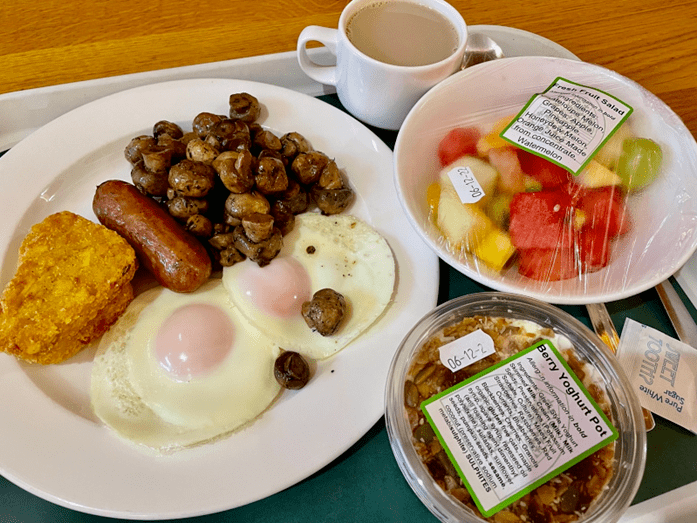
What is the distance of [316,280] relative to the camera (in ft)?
4.00

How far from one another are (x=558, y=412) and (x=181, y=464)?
754mm

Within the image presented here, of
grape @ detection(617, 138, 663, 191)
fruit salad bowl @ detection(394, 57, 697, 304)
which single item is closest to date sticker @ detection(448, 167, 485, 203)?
fruit salad bowl @ detection(394, 57, 697, 304)

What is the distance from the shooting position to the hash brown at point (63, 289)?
1.00m

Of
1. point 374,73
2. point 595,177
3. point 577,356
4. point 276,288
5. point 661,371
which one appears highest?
point 374,73

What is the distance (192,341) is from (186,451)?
247mm

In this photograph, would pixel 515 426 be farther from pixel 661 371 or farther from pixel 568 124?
pixel 568 124

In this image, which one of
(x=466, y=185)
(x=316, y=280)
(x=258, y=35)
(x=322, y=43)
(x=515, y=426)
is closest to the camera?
(x=515, y=426)

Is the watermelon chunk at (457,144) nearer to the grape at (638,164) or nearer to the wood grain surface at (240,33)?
the grape at (638,164)

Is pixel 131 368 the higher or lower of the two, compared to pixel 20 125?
lower

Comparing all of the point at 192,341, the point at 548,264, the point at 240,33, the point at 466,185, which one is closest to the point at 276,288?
the point at 192,341

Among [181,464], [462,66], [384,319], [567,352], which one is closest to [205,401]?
[181,464]

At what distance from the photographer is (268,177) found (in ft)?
3.93

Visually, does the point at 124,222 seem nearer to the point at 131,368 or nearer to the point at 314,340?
the point at 131,368

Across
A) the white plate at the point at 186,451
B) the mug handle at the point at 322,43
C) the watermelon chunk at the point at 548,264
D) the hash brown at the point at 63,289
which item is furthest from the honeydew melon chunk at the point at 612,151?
the hash brown at the point at 63,289
